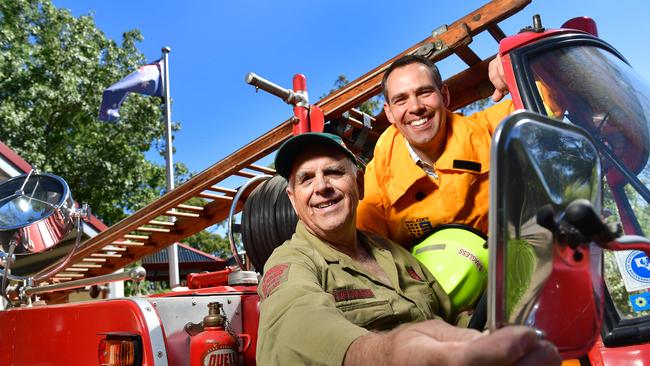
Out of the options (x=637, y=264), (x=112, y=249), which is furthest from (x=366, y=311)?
(x=112, y=249)

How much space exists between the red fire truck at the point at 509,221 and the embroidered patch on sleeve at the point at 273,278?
1.29ft

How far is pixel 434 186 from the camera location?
2465 millimetres

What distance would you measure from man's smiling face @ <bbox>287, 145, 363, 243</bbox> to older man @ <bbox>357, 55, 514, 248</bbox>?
0.32 metres

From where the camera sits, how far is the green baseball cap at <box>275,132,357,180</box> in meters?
2.21

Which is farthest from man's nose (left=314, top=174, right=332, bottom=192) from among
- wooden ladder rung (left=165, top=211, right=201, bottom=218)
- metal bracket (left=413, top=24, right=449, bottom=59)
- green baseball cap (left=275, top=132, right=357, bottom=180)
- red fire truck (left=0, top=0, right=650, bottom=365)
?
wooden ladder rung (left=165, top=211, right=201, bottom=218)

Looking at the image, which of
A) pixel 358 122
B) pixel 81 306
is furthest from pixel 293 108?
pixel 81 306

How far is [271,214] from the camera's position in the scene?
3053 mm

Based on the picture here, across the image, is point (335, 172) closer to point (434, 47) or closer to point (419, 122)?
point (419, 122)

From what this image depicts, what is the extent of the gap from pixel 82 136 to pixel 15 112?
288cm

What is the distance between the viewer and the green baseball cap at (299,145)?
87.2 inches

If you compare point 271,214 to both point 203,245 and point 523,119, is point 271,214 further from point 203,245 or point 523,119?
point 203,245

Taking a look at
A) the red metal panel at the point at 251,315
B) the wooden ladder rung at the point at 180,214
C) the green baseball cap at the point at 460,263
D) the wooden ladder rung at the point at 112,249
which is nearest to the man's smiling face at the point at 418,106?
the green baseball cap at the point at 460,263

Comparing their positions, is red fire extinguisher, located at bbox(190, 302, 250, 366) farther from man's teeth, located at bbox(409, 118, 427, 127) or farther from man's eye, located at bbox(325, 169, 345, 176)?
man's teeth, located at bbox(409, 118, 427, 127)

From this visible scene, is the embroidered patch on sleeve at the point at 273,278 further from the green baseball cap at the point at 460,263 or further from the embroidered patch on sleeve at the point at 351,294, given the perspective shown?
the green baseball cap at the point at 460,263
